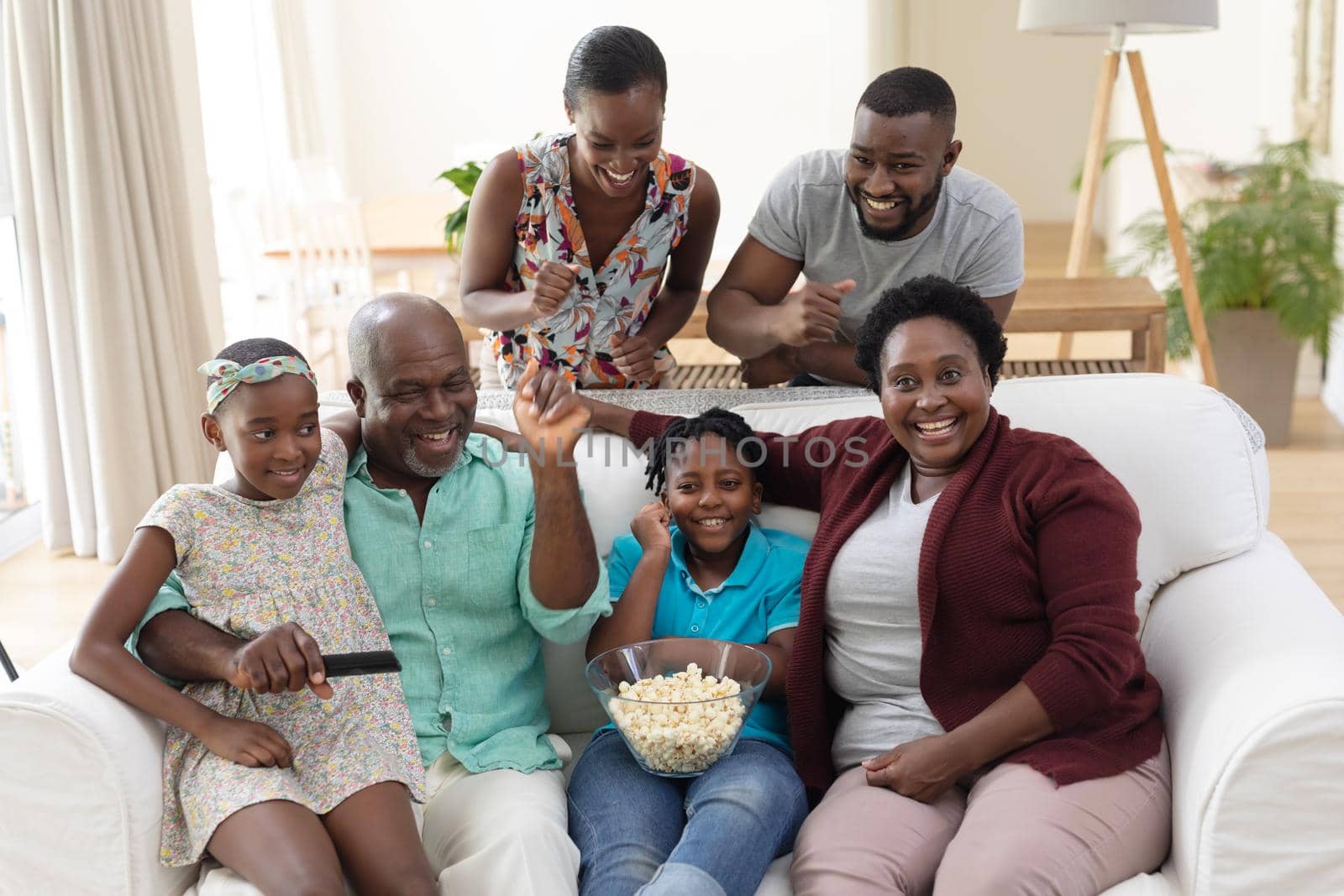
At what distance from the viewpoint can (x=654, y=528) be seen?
73.4 inches

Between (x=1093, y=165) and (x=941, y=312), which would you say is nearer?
(x=941, y=312)

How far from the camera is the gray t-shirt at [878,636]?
1.68 metres

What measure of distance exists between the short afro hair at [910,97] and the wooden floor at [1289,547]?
6.01ft

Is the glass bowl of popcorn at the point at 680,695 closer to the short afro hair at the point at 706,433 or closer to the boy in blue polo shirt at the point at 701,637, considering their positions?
the boy in blue polo shirt at the point at 701,637

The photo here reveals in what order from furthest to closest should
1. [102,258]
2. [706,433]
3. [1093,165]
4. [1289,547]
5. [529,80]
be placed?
[529,80] → [1093,165] → [102,258] → [1289,547] → [706,433]

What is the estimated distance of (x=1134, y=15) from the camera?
11.6 feet

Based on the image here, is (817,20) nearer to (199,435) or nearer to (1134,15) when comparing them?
(1134,15)

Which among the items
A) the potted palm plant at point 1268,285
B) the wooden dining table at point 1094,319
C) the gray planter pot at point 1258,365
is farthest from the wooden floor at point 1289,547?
the wooden dining table at point 1094,319

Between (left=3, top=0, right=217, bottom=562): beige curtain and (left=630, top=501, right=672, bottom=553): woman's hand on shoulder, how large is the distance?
2.35m

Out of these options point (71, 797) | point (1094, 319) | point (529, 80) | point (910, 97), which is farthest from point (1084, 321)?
point (529, 80)

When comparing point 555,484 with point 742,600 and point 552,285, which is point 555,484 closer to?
point 742,600

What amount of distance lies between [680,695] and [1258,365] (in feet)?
11.2

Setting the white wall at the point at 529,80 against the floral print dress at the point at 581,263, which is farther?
the white wall at the point at 529,80

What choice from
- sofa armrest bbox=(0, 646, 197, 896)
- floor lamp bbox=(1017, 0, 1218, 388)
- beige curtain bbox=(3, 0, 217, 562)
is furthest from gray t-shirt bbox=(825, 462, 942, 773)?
beige curtain bbox=(3, 0, 217, 562)
